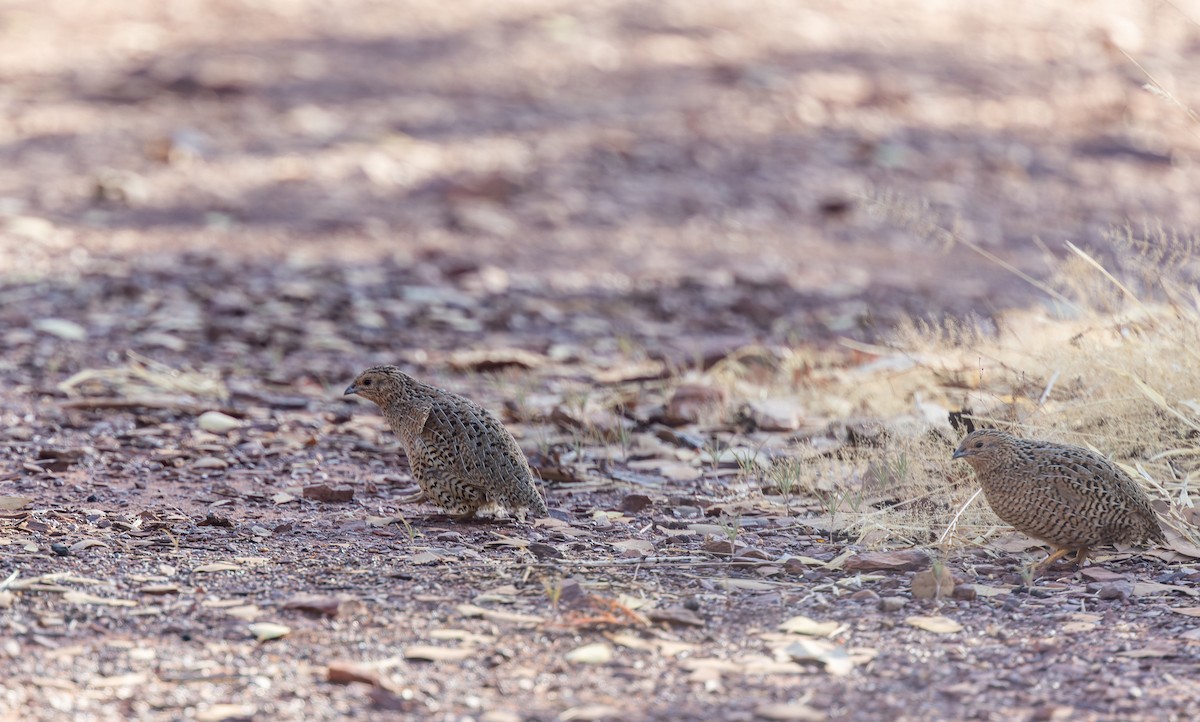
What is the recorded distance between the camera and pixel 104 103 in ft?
42.6

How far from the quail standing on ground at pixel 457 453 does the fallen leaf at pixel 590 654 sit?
1283mm

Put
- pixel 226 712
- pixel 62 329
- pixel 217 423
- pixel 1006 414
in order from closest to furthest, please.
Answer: pixel 226 712 < pixel 1006 414 < pixel 217 423 < pixel 62 329

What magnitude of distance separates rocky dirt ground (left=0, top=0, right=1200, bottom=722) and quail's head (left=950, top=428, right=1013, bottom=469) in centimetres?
30

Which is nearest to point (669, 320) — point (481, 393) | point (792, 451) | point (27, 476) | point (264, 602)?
point (481, 393)

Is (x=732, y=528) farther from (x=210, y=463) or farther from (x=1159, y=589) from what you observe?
(x=210, y=463)

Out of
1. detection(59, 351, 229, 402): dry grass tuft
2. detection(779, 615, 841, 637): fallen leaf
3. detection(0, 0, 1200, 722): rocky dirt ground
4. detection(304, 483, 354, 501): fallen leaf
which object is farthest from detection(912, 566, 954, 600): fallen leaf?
detection(59, 351, 229, 402): dry grass tuft

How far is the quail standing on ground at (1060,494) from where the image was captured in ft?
14.8

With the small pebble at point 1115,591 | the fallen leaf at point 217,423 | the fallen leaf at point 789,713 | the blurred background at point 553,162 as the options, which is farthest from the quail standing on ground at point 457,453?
the blurred background at point 553,162

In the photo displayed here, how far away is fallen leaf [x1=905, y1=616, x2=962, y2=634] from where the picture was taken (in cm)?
398

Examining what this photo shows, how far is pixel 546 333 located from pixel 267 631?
542cm

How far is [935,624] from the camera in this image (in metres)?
4.01

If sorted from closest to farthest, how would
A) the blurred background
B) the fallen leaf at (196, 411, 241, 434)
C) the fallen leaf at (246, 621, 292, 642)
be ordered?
1. the fallen leaf at (246, 621, 292, 642)
2. the fallen leaf at (196, 411, 241, 434)
3. the blurred background

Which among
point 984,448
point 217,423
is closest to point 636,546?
point 984,448

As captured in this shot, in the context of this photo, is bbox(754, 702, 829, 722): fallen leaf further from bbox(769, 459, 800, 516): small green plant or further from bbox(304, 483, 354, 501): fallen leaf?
bbox(304, 483, 354, 501): fallen leaf
